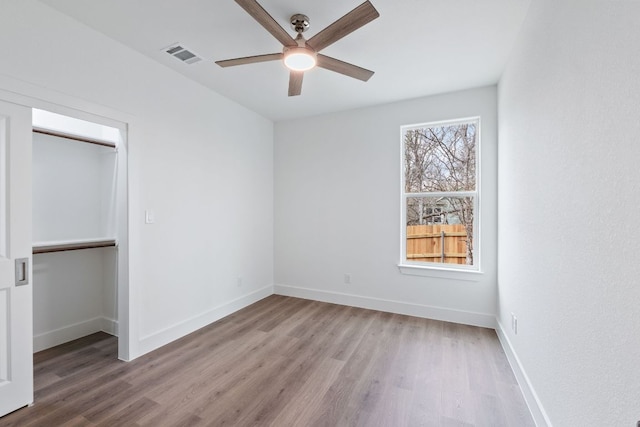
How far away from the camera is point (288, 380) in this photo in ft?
7.30

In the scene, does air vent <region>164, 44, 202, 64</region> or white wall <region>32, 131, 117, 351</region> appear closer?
air vent <region>164, 44, 202, 64</region>

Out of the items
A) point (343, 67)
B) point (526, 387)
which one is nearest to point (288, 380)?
point (526, 387)

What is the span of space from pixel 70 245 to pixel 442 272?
3970 mm

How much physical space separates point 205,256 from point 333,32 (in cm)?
265

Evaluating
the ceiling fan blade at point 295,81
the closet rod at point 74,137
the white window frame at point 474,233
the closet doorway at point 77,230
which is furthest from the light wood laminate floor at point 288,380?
the ceiling fan blade at point 295,81

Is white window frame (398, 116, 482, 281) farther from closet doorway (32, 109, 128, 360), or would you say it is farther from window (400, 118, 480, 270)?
closet doorway (32, 109, 128, 360)

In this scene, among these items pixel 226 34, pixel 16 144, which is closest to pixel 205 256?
pixel 16 144

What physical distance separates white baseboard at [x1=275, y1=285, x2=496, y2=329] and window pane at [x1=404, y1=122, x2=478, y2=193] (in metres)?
1.47

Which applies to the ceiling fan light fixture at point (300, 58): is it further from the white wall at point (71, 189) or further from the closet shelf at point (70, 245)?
the closet shelf at point (70, 245)

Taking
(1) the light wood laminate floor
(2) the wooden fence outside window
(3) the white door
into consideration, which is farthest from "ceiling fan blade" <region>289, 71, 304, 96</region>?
(1) the light wood laminate floor

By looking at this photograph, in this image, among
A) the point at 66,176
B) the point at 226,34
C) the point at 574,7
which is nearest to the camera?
the point at 574,7

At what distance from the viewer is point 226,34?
7.48ft

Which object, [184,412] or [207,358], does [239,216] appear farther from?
[184,412]

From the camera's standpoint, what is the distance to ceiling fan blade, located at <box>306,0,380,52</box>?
163 cm
